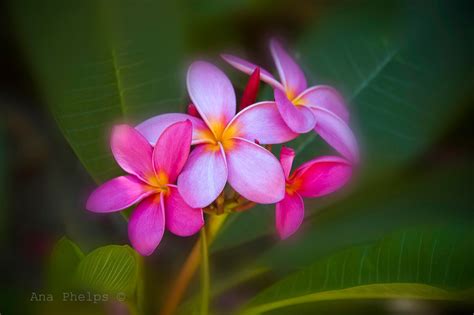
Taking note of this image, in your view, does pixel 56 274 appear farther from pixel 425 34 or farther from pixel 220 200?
pixel 425 34

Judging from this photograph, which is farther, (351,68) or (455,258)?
(351,68)

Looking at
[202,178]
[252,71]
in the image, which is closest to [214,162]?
[202,178]

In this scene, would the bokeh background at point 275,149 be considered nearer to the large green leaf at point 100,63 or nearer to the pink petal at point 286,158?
the large green leaf at point 100,63

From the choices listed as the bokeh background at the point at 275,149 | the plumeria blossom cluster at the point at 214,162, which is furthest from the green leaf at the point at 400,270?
the plumeria blossom cluster at the point at 214,162

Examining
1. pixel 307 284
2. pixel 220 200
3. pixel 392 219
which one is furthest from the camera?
pixel 392 219

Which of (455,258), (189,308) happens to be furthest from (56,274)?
(455,258)

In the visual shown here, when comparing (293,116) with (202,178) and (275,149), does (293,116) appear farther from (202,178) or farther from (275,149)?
(275,149)
